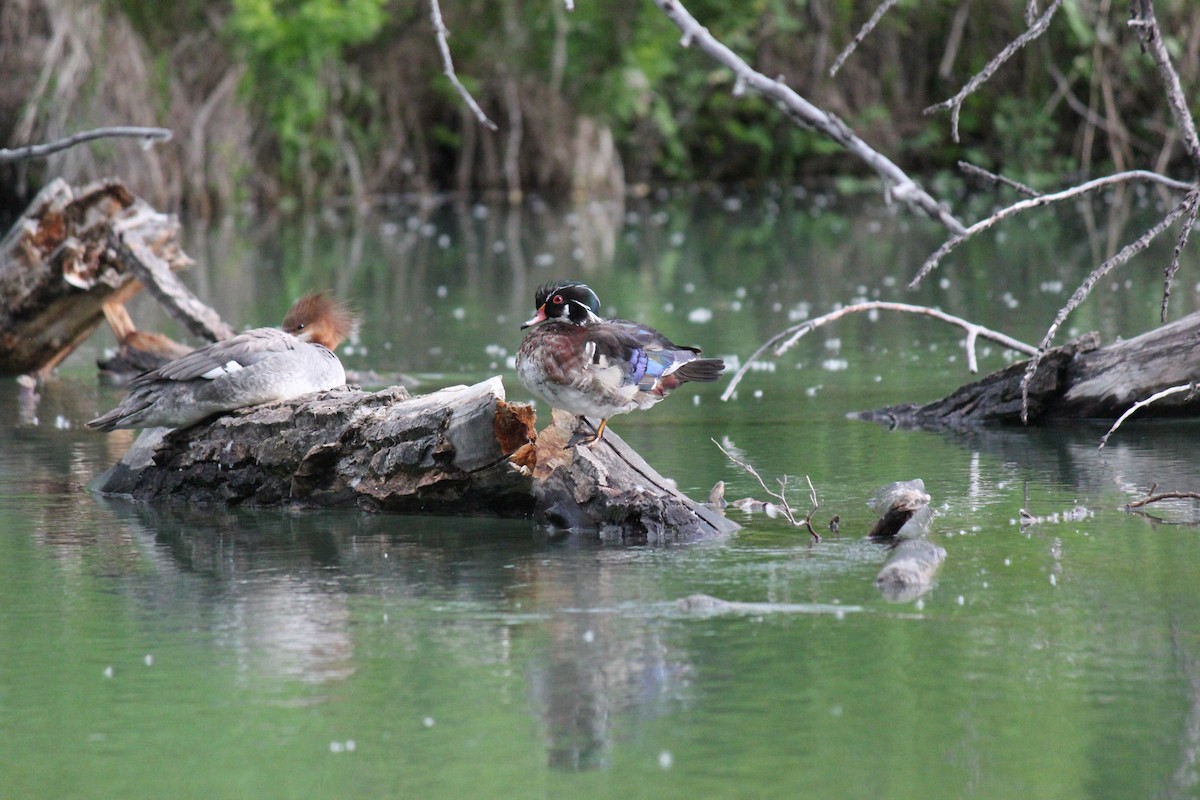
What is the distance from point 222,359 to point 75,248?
3.50 metres

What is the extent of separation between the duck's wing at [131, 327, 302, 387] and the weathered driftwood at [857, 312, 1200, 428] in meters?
3.15

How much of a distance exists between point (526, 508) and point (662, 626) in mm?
1744

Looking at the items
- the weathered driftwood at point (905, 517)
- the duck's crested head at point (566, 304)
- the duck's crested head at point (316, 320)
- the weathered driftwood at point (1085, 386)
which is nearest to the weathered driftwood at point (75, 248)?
the duck's crested head at point (316, 320)

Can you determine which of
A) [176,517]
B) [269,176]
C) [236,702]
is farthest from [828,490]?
[269,176]

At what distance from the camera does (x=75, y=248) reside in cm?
989

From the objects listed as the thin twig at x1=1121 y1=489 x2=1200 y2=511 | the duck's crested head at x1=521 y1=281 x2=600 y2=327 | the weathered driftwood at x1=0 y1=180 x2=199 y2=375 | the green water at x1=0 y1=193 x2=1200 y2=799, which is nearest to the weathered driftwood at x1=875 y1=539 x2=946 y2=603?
the green water at x1=0 y1=193 x2=1200 y2=799

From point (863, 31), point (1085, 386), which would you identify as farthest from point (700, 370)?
point (863, 31)

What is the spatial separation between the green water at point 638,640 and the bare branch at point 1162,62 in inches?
52.6

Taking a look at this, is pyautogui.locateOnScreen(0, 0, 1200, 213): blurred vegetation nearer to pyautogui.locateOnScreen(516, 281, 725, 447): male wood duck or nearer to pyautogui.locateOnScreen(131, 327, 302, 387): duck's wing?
pyautogui.locateOnScreen(131, 327, 302, 387): duck's wing

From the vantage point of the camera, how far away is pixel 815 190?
28.6m

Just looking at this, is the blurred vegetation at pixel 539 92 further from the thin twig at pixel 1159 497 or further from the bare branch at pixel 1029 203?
the bare branch at pixel 1029 203

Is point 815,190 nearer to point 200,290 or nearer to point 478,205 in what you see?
point 478,205

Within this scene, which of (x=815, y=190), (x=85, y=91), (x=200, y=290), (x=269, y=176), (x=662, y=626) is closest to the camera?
(x=662, y=626)

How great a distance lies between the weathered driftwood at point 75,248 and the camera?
997cm
